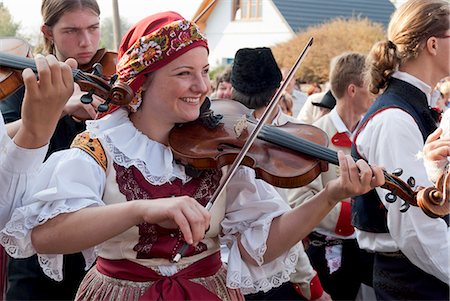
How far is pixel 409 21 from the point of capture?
232 cm

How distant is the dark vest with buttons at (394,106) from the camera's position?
227 centimetres

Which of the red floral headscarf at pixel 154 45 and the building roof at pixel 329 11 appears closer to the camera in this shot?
the red floral headscarf at pixel 154 45

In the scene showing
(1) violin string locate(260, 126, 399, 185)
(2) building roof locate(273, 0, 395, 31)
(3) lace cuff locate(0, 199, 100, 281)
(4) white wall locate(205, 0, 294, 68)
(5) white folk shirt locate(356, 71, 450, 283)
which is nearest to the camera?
(3) lace cuff locate(0, 199, 100, 281)

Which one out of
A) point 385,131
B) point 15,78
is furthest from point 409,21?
point 15,78

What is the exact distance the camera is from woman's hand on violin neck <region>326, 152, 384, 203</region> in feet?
5.69

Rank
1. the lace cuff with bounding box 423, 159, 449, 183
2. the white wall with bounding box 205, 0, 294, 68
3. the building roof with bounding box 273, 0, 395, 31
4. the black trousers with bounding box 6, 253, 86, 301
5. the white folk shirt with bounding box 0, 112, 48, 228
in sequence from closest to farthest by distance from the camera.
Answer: the white folk shirt with bounding box 0, 112, 48, 228
the lace cuff with bounding box 423, 159, 449, 183
the black trousers with bounding box 6, 253, 86, 301
the building roof with bounding box 273, 0, 395, 31
the white wall with bounding box 205, 0, 294, 68

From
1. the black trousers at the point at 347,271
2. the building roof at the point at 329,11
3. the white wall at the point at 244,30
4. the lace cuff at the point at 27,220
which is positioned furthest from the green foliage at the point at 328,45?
the lace cuff at the point at 27,220

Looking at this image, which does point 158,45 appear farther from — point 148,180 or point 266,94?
point 266,94

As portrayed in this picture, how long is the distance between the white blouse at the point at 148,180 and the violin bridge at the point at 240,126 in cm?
11

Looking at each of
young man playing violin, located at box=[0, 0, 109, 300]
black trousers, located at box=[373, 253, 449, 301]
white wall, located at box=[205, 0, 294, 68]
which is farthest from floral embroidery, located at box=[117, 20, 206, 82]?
white wall, located at box=[205, 0, 294, 68]

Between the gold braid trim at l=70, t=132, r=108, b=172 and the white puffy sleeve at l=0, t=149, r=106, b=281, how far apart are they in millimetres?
14

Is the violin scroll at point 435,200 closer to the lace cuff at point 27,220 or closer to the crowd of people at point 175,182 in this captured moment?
the crowd of people at point 175,182

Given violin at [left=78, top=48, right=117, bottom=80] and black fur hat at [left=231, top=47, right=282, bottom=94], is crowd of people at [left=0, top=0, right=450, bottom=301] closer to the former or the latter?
violin at [left=78, top=48, right=117, bottom=80]

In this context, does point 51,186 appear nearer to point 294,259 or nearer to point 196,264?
point 196,264
